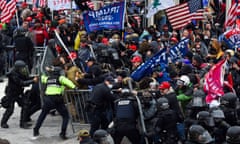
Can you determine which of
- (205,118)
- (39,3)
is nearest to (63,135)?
(205,118)

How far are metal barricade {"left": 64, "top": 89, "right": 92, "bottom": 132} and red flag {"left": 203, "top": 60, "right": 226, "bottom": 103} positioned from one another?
10.0 feet

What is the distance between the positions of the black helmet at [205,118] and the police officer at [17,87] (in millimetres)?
5010

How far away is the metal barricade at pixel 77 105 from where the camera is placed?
1409cm

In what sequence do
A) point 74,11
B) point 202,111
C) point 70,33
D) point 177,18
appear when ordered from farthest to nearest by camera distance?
point 74,11, point 70,33, point 177,18, point 202,111

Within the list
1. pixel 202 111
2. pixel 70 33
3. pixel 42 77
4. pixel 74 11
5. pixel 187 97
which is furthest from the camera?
pixel 74 11

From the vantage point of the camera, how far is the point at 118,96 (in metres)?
12.8

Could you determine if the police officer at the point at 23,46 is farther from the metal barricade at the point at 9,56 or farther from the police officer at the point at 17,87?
the police officer at the point at 17,87

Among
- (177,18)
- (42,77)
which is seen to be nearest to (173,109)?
(42,77)

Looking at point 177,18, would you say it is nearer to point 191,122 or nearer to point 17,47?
point 17,47

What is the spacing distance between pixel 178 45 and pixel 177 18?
10.2 ft

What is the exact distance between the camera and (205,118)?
10.9 metres

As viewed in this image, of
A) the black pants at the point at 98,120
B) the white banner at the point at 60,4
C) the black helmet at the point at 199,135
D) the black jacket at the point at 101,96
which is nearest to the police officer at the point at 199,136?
the black helmet at the point at 199,135

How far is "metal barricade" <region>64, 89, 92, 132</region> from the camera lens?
46.2 feet

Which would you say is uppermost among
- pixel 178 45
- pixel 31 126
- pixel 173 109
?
pixel 178 45
